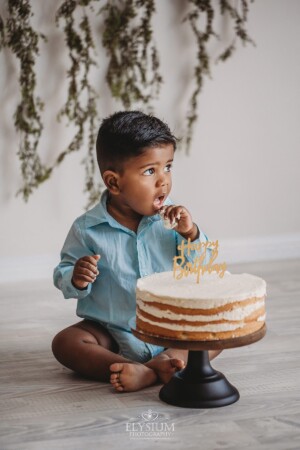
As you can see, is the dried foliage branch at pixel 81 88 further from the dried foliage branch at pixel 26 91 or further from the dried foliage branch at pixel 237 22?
the dried foliage branch at pixel 237 22

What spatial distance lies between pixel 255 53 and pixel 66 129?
100 centimetres

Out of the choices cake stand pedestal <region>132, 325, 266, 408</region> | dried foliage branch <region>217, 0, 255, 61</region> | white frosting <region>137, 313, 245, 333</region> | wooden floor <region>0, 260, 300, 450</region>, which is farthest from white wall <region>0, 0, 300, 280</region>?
white frosting <region>137, 313, 245, 333</region>

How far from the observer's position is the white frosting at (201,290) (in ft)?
5.94

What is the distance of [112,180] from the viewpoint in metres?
2.17

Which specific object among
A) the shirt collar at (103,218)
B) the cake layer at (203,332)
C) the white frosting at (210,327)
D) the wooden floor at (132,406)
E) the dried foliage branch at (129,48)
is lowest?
the wooden floor at (132,406)

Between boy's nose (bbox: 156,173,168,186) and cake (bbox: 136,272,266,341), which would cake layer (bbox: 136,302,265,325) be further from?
boy's nose (bbox: 156,173,168,186)

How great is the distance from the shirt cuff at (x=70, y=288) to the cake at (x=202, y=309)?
26 cm

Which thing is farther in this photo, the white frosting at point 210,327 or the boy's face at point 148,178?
the boy's face at point 148,178

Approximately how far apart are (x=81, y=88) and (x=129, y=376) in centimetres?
190

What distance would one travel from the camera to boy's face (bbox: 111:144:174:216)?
2.10m

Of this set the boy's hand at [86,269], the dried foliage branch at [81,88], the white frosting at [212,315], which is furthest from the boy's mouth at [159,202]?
the dried foliage branch at [81,88]

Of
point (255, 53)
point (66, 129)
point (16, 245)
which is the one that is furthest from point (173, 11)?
point (16, 245)

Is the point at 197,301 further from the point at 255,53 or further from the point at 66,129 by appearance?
the point at 255,53

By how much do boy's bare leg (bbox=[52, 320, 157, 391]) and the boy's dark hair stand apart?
0.46m
